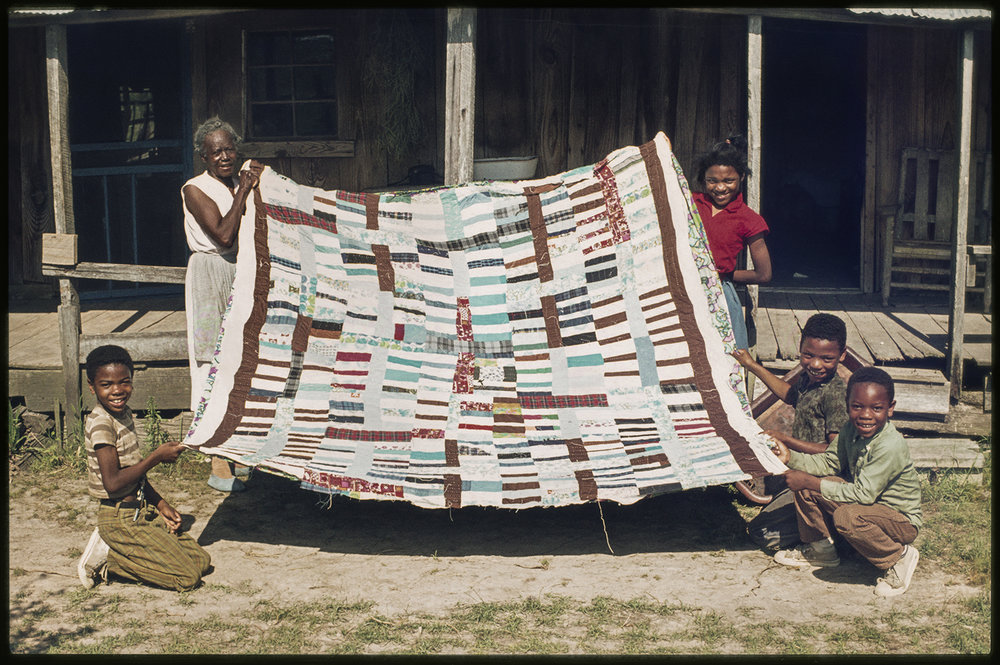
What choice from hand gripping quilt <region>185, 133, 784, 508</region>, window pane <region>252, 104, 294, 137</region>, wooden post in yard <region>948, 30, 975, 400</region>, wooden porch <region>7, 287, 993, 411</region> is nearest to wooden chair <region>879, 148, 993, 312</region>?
wooden porch <region>7, 287, 993, 411</region>

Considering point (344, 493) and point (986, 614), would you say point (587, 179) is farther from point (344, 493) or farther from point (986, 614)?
point (986, 614)

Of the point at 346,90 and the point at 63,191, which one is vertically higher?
the point at 346,90

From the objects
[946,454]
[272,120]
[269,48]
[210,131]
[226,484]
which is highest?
[269,48]

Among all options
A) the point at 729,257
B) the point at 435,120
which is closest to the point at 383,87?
the point at 435,120

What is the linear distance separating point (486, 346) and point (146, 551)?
6.28 ft

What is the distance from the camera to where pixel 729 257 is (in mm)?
5273

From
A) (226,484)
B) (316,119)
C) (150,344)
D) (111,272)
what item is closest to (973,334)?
(226,484)

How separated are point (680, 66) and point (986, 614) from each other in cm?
492

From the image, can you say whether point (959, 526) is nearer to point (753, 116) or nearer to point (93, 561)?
point (753, 116)

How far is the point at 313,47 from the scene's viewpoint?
8.02m

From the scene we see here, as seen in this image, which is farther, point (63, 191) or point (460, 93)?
point (63, 191)

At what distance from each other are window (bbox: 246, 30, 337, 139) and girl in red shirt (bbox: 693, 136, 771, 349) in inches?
149

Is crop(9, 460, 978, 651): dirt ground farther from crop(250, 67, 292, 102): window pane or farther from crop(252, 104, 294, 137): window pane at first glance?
crop(250, 67, 292, 102): window pane

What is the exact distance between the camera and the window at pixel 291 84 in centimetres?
802
